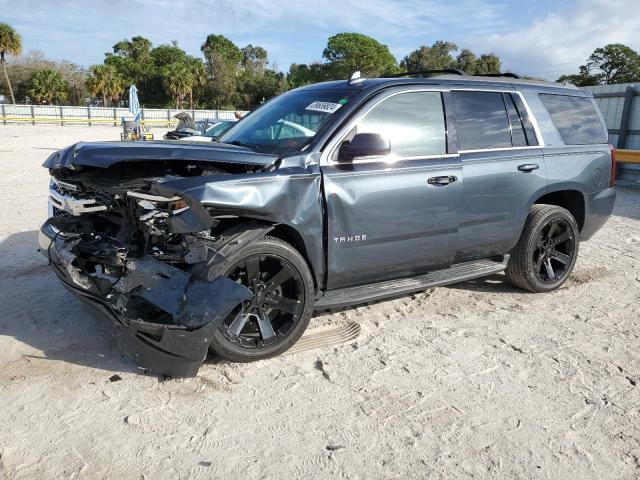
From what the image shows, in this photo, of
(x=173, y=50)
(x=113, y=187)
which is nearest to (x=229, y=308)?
(x=113, y=187)

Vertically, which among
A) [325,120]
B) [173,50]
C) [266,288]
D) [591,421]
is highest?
[173,50]

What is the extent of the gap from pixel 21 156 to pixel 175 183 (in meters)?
16.3

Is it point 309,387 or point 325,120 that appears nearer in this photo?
point 309,387

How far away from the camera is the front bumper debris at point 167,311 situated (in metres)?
3.05

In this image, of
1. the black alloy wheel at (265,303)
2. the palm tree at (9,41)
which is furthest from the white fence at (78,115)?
the black alloy wheel at (265,303)

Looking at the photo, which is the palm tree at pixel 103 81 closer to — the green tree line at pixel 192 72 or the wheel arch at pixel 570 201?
the green tree line at pixel 192 72

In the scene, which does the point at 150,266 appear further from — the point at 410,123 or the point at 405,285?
the point at 410,123

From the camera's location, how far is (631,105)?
13.6m

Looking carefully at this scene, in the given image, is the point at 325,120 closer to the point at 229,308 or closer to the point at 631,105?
the point at 229,308

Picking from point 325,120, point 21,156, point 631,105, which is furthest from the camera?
point 21,156

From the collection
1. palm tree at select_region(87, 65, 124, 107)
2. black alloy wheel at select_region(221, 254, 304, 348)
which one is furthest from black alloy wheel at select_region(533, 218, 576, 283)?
palm tree at select_region(87, 65, 124, 107)

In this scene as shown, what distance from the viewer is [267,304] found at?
3.53m

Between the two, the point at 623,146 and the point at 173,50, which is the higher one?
the point at 173,50

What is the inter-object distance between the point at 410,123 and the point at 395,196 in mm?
640
